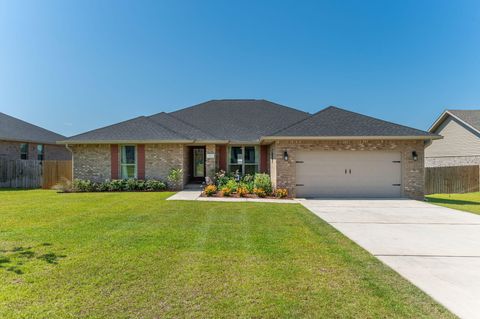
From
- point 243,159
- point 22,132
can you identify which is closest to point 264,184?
point 243,159

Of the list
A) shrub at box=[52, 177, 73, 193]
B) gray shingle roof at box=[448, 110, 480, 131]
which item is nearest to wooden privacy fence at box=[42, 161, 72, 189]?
shrub at box=[52, 177, 73, 193]

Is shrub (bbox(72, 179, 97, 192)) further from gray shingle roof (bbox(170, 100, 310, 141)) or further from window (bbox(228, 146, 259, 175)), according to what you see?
window (bbox(228, 146, 259, 175))

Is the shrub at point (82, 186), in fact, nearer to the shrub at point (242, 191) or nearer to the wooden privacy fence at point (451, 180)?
the shrub at point (242, 191)

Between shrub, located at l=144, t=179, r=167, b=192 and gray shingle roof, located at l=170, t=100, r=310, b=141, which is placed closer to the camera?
shrub, located at l=144, t=179, r=167, b=192

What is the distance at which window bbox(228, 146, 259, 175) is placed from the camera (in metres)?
15.4

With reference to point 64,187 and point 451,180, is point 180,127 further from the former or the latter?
point 451,180

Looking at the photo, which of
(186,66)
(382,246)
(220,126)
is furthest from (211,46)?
(382,246)

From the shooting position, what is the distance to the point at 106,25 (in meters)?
13.7

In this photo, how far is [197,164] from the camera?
17672mm

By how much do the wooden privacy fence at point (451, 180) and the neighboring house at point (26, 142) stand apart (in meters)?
27.5

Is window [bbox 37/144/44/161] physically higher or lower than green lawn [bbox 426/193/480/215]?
higher

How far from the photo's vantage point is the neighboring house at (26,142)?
1816cm

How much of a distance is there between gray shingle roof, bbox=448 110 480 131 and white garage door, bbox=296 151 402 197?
12364 millimetres

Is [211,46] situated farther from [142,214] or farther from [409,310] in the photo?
[409,310]
